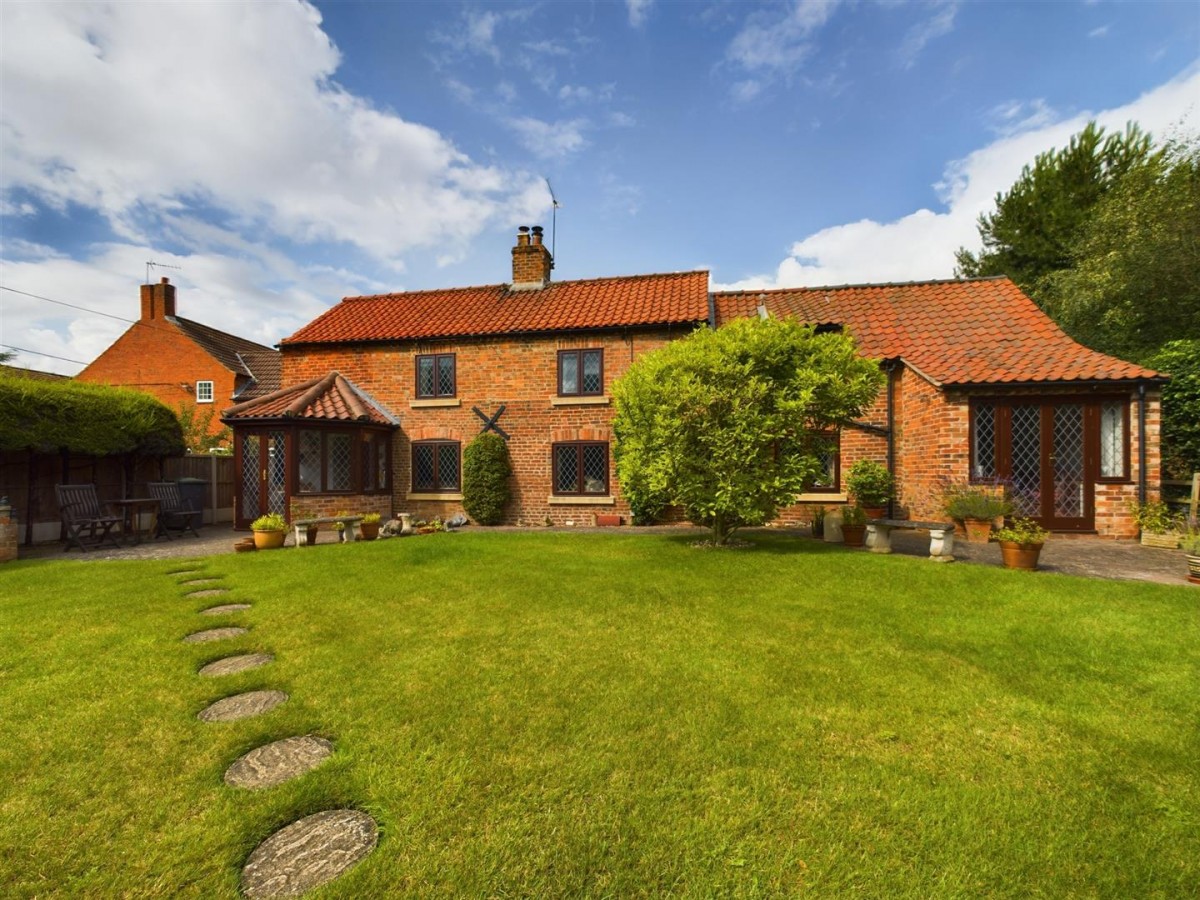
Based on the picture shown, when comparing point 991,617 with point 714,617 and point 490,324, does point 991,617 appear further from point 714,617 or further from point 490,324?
point 490,324

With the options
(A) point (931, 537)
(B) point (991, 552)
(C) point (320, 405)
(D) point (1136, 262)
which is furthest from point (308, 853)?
(D) point (1136, 262)

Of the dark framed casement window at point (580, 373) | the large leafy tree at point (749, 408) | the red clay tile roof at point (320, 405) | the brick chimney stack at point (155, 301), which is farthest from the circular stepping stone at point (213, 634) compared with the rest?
the brick chimney stack at point (155, 301)

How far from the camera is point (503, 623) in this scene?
5.57 m

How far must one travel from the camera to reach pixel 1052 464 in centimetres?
1087

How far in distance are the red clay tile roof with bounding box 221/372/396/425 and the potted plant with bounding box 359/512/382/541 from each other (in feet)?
10.8

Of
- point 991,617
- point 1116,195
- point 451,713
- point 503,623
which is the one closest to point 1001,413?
point 991,617

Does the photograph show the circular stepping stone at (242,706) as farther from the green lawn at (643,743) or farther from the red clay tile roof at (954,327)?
the red clay tile roof at (954,327)

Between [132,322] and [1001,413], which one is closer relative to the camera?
[1001,413]

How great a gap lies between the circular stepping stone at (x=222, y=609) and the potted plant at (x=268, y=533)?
505cm

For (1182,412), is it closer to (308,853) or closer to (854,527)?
(854,527)

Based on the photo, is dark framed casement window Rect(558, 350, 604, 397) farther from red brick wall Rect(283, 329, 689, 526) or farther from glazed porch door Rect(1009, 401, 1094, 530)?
glazed porch door Rect(1009, 401, 1094, 530)

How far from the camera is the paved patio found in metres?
7.57

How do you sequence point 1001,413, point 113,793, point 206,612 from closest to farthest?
1. point 113,793
2. point 206,612
3. point 1001,413

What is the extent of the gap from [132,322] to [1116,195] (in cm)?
4239
